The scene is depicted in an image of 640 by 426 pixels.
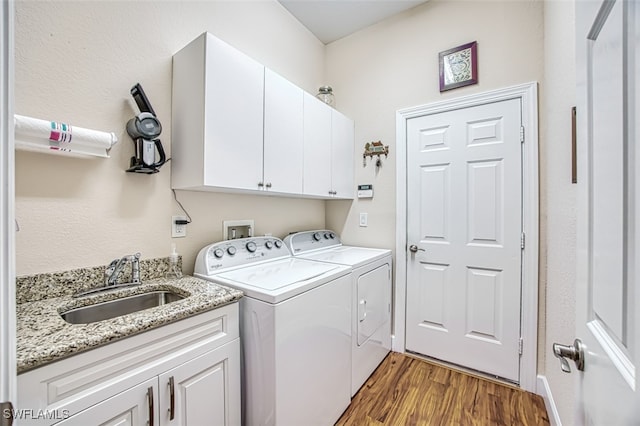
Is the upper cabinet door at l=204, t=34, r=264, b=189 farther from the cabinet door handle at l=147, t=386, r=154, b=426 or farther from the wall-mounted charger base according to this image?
the cabinet door handle at l=147, t=386, r=154, b=426

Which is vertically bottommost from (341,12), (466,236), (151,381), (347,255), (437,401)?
(437,401)

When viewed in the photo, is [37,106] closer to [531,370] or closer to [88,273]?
[88,273]

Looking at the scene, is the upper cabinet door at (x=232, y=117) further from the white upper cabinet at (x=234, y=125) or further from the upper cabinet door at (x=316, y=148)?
the upper cabinet door at (x=316, y=148)

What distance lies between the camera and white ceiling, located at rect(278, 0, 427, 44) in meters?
2.33

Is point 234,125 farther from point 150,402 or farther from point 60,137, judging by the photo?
point 150,402

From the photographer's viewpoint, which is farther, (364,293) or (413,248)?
(413,248)

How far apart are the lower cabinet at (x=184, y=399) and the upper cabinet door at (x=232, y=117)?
85cm

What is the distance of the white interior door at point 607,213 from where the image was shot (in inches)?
17.5

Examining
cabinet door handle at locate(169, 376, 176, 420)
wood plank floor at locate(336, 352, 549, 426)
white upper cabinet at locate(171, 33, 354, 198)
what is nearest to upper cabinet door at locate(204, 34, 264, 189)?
white upper cabinet at locate(171, 33, 354, 198)

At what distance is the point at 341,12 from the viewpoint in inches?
95.9

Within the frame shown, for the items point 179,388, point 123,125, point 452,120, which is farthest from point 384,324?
point 123,125

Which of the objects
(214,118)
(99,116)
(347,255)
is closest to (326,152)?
(347,255)

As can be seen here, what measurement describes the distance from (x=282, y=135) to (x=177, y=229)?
0.90 meters

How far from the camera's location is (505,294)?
1.99 metres
